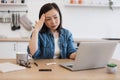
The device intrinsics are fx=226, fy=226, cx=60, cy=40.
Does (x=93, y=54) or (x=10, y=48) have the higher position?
(x=93, y=54)

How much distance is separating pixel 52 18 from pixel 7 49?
1973mm

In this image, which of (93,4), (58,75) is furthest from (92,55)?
(93,4)

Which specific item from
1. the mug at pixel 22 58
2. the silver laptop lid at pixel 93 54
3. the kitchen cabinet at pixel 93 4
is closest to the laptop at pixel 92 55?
the silver laptop lid at pixel 93 54

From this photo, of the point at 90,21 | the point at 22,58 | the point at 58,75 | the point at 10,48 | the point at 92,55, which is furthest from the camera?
the point at 90,21

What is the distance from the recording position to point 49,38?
234 cm

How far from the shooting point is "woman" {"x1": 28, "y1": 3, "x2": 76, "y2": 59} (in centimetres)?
220

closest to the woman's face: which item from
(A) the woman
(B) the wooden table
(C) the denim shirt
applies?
(A) the woman

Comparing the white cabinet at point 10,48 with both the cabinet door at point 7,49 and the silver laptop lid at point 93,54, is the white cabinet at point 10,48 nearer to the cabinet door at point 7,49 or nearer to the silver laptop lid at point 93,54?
the cabinet door at point 7,49

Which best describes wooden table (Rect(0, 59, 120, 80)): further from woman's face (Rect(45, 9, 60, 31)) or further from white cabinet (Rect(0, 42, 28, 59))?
white cabinet (Rect(0, 42, 28, 59))

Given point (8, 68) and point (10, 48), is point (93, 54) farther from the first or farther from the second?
point (10, 48)

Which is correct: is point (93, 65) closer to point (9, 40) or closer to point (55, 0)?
point (9, 40)

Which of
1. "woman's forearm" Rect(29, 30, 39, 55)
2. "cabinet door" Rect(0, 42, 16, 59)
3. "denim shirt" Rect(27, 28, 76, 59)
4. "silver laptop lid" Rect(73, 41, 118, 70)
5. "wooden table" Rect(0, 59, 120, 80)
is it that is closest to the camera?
"wooden table" Rect(0, 59, 120, 80)

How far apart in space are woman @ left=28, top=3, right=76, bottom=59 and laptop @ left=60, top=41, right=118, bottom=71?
45 centimetres

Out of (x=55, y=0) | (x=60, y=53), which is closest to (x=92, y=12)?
(x=55, y=0)
